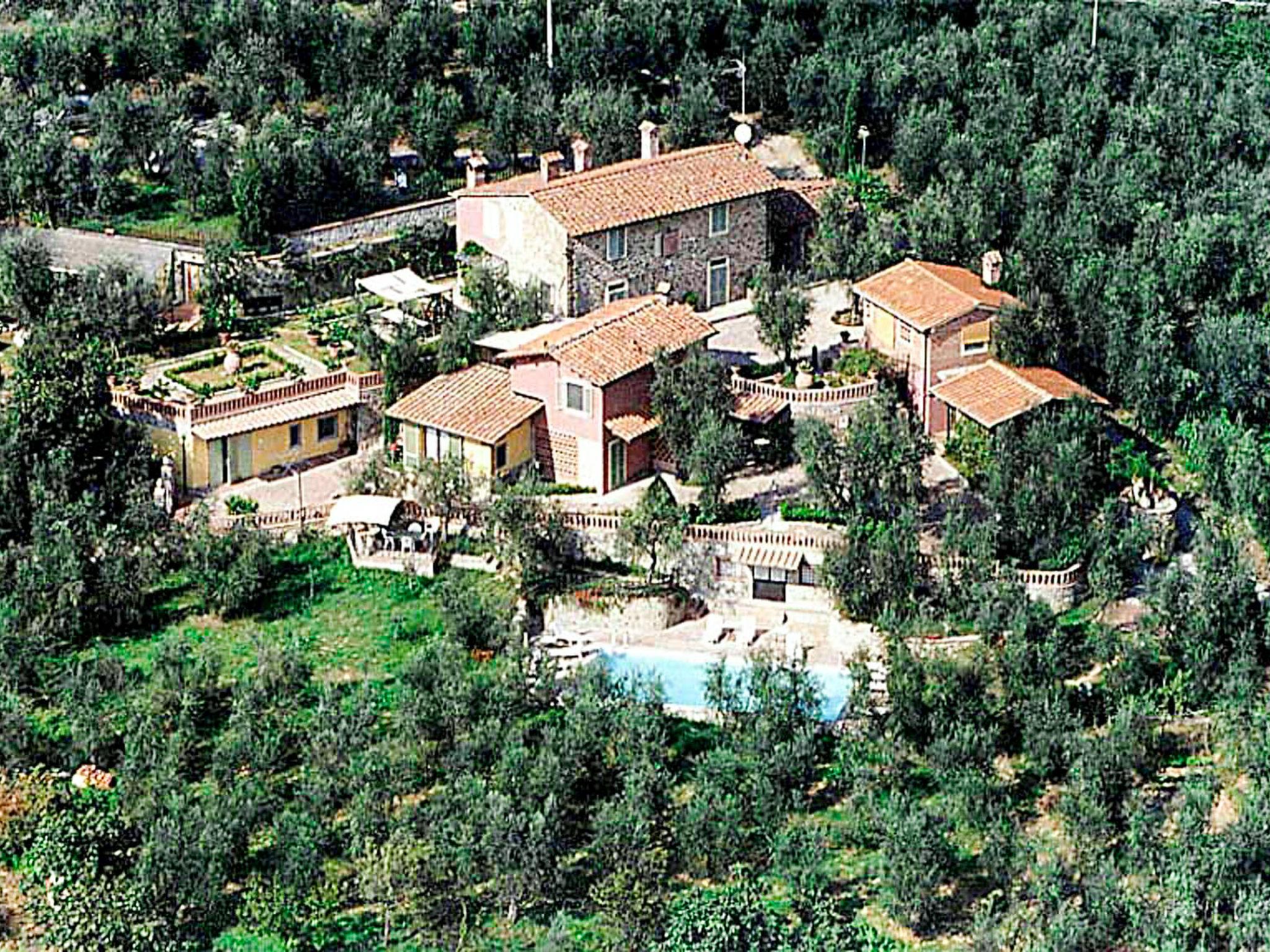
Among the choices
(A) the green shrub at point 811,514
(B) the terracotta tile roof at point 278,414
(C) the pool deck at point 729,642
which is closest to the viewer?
(C) the pool deck at point 729,642

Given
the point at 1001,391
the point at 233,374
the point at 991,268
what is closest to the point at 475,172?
the point at 233,374

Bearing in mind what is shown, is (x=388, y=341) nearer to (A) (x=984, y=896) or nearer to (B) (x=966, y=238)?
(B) (x=966, y=238)

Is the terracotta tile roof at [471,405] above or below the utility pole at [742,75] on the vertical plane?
below

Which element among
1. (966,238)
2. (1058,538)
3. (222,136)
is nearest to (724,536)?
(1058,538)

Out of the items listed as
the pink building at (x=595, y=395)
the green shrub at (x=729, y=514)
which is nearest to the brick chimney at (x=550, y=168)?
the pink building at (x=595, y=395)

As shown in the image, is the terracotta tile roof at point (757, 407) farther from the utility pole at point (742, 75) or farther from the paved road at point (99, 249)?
the utility pole at point (742, 75)

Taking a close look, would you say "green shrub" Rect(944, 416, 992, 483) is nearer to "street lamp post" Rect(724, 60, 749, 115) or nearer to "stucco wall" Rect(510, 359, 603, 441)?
"stucco wall" Rect(510, 359, 603, 441)
